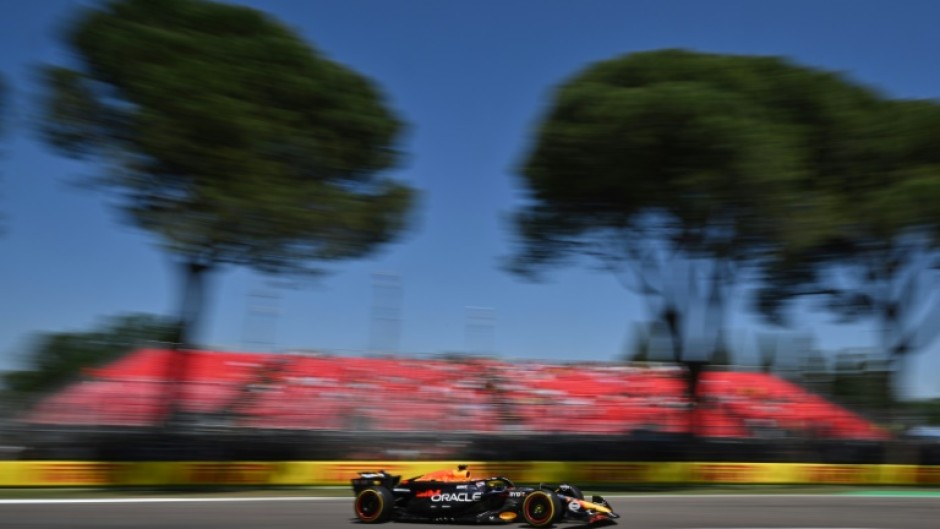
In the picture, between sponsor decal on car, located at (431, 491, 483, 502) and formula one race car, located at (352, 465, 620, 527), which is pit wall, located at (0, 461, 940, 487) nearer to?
formula one race car, located at (352, 465, 620, 527)

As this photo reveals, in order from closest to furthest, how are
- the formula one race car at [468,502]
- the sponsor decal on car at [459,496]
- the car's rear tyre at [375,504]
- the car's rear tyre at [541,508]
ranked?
1. the car's rear tyre at [541,508]
2. the formula one race car at [468,502]
3. the sponsor decal on car at [459,496]
4. the car's rear tyre at [375,504]

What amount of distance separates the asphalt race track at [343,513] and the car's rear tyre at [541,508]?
1.55 feet

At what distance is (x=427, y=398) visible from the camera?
20656 mm

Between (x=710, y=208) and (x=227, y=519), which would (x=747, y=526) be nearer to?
(x=227, y=519)

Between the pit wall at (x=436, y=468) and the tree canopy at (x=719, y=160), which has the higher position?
the tree canopy at (x=719, y=160)

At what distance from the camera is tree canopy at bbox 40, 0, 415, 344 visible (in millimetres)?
16469

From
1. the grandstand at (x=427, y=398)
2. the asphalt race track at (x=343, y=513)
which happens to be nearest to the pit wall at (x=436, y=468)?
the grandstand at (x=427, y=398)

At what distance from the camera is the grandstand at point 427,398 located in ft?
59.4

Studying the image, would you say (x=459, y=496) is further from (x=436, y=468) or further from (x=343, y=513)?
(x=436, y=468)

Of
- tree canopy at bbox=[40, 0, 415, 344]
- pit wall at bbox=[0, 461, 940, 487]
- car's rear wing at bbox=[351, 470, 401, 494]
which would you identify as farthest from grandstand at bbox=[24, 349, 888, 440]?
car's rear wing at bbox=[351, 470, 401, 494]

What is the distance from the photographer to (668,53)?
1938cm

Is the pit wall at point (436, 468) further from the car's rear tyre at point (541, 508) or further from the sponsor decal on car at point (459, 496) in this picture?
the car's rear tyre at point (541, 508)

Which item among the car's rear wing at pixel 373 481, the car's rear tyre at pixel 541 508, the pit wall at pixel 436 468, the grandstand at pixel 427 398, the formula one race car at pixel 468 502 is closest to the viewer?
the car's rear tyre at pixel 541 508

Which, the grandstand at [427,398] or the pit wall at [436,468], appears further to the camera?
the grandstand at [427,398]
